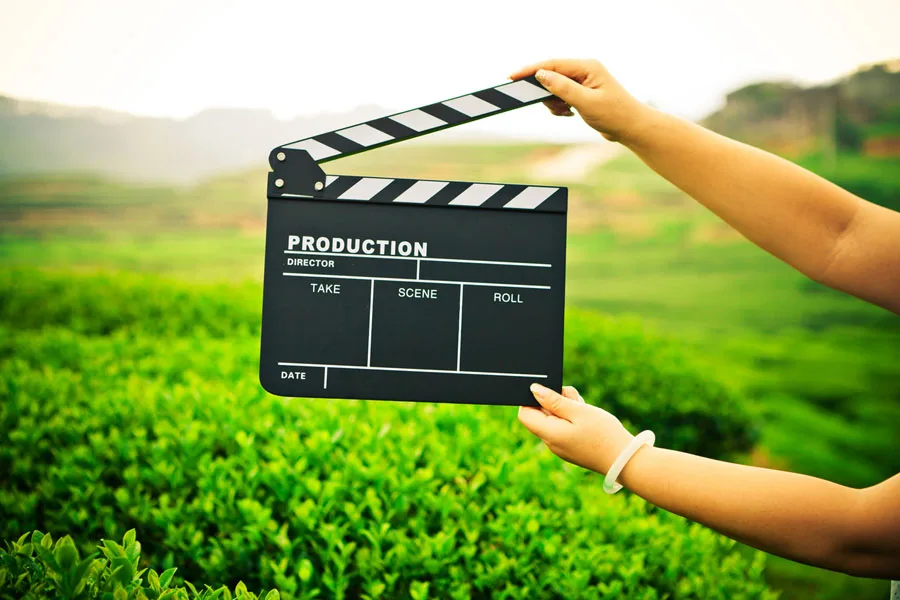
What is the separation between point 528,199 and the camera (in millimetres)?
1911

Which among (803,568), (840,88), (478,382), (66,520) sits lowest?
(803,568)

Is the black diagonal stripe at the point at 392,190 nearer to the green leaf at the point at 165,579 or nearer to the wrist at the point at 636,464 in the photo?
the wrist at the point at 636,464

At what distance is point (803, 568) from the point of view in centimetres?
450

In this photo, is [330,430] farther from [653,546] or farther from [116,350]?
[116,350]

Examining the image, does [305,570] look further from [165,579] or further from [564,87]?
[564,87]

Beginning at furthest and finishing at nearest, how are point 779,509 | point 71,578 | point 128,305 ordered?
1. point 128,305
2. point 779,509
3. point 71,578

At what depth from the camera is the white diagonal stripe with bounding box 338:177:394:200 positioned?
75.2 inches

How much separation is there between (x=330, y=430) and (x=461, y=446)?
508 mm

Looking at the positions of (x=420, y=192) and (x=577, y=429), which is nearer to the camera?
(x=577, y=429)

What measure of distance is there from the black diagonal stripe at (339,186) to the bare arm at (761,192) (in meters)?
0.56

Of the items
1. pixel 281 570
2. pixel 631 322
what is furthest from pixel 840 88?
pixel 281 570

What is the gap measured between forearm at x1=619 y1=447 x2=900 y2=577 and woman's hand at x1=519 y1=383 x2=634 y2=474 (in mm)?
90

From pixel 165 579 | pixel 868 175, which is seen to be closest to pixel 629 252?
pixel 868 175

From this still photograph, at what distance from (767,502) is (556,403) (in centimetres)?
53
